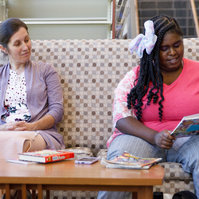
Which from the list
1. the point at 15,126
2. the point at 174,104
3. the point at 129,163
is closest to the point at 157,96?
the point at 174,104

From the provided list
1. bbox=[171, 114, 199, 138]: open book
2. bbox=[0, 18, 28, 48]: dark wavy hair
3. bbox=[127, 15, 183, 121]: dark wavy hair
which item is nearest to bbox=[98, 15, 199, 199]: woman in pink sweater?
bbox=[127, 15, 183, 121]: dark wavy hair

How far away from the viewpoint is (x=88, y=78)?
224 cm

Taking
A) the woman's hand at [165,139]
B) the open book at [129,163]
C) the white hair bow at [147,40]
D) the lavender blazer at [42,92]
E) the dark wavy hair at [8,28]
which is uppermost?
the dark wavy hair at [8,28]

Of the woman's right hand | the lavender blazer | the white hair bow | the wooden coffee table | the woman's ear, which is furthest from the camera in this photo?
the woman's ear

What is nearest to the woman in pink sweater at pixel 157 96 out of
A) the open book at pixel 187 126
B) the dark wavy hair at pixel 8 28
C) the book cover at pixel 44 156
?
the open book at pixel 187 126

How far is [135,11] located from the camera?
11.5 ft

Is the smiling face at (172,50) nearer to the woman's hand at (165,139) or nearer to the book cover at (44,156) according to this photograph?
the woman's hand at (165,139)

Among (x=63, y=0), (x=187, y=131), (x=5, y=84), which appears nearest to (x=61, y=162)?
(x=187, y=131)

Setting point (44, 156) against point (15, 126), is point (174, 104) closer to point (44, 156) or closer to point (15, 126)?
point (44, 156)

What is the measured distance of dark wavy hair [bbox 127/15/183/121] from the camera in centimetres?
174

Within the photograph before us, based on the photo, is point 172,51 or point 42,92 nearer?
point 172,51

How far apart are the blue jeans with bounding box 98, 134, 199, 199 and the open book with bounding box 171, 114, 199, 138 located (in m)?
0.08

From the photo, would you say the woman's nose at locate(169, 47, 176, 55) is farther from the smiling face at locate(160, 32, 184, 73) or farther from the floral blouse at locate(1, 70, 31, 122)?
the floral blouse at locate(1, 70, 31, 122)

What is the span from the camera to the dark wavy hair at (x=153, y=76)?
5.72 ft
